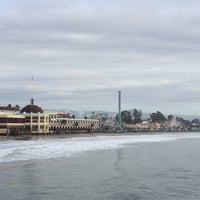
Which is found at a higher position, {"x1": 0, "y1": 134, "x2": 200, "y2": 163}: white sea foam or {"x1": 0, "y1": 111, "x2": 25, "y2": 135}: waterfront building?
{"x1": 0, "y1": 111, "x2": 25, "y2": 135}: waterfront building

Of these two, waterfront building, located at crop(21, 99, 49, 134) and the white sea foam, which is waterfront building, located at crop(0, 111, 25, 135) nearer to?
waterfront building, located at crop(21, 99, 49, 134)

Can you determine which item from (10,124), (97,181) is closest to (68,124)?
(10,124)

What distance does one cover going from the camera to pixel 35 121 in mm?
130250

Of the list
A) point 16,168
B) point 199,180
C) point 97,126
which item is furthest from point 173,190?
point 97,126

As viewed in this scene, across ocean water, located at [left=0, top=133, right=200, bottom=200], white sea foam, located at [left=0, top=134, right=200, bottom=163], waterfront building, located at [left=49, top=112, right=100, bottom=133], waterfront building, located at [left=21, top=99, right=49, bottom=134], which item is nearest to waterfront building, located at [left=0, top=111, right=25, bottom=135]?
waterfront building, located at [left=21, top=99, right=49, bottom=134]

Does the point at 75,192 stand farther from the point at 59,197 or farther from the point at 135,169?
the point at 135,169

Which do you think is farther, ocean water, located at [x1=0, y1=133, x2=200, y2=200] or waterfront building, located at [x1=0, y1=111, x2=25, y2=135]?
waterfront building, located at [x1=0, y1=111, x2=25, y2=135]

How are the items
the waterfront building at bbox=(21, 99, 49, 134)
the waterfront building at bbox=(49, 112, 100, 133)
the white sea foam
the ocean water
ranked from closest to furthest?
1. the ocean water
2. the white sea foam
3. the waterfront building at bbox=(21, 99, 49, 134)
4. the waterfront building at bbox=(49, 112, 100, 133)

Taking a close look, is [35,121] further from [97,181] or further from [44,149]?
[97,181]

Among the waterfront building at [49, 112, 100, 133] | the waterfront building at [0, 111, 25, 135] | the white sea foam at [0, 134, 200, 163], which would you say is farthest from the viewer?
the waterfront building at [49, 112, 100, 133]

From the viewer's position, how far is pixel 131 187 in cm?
2116

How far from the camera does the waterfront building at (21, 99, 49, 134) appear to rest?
12850 centimetres

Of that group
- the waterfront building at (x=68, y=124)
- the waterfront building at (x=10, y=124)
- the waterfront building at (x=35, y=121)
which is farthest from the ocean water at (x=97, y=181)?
the waterfront building at (x=68, y=124)

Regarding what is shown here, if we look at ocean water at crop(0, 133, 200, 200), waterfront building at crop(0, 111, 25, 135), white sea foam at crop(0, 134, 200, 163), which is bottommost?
ocean water at crop(0, 133, 200, 200)
